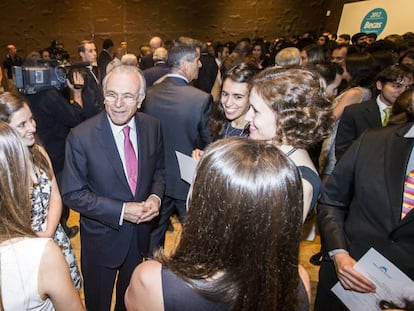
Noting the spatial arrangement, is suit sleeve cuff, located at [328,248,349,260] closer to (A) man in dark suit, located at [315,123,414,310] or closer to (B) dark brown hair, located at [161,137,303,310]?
(A) man in dark suit, located at [315,123,414,310]

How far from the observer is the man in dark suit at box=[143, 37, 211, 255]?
103 inches

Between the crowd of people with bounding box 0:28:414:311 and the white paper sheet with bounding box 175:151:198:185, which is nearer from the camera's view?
the crowd of people with bounding box 0:28:414:311

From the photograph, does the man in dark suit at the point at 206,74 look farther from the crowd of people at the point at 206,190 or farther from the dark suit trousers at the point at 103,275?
the dark suit trousers at the point at 103,275

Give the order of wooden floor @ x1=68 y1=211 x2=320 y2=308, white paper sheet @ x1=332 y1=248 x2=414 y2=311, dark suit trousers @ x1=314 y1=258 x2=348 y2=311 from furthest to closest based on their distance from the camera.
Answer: wooden floor @ x1=68 y1=211 x2=320 y2=308
dark suit trousers @ x1=314 y1=258 x2=348 y2=311
white paper sheet @ x1=332 y1=248 x2=414 y2=311

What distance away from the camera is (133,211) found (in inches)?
71.0

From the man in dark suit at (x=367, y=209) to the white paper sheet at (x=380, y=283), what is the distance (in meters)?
0.03

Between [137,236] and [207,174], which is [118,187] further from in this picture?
[207,174]

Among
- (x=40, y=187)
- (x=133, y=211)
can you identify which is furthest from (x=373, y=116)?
(x=40, y=187)

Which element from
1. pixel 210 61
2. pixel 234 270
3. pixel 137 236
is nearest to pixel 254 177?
pixel 234 270

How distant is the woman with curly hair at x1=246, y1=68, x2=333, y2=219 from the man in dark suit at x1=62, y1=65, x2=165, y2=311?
0.76 meters

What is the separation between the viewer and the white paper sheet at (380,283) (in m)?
1.18

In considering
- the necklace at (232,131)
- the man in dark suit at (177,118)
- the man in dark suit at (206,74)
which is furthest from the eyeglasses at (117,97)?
the man in dark suit at (206,74)

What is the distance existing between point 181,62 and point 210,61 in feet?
9.36

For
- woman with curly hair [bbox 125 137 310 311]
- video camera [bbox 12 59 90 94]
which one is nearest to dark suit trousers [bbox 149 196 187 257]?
video camera [bbox 12 59 90 94]
